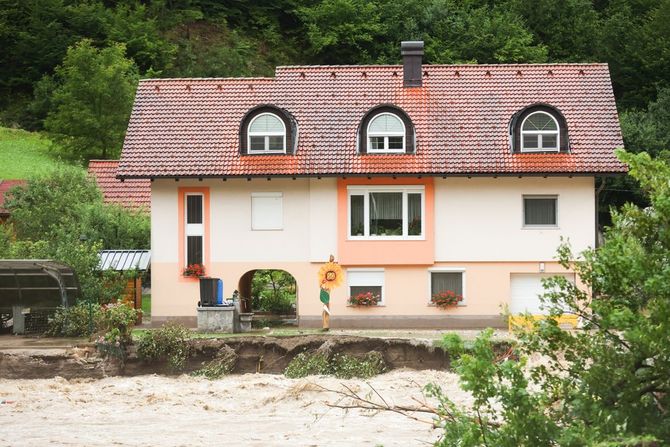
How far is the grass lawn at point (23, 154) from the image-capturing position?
5666 centimetres

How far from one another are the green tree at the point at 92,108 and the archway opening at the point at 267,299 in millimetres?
20002

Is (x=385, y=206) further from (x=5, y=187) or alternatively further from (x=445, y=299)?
(x=5, y=187)

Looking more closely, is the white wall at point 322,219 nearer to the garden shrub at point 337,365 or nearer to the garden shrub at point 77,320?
the garden shrub at point 337,365

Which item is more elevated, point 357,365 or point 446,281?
point 446,281

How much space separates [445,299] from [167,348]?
8.61m

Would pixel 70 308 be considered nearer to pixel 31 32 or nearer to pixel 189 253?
pixel 189 253

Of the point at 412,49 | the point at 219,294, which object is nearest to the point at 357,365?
the point at 219,294

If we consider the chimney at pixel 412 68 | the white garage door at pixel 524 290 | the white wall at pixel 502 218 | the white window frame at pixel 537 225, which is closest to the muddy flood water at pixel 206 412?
the white garage door at pixel 524 290

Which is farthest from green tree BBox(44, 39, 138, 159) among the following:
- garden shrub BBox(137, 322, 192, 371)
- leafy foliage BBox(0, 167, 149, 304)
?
garden shrub BBox(137, 322, 192, 371)

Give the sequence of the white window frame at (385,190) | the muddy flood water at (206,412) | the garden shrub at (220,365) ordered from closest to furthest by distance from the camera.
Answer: the muddy flood water at (206,412) < the garden shrub at (220,365) < the white window frame at (385,190)

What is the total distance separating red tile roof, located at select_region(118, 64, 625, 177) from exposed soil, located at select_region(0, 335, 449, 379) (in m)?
5.99

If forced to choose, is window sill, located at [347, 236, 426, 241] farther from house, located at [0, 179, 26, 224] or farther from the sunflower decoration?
house, located at [0, 179, 26, 224]

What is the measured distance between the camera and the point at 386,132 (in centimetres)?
3778

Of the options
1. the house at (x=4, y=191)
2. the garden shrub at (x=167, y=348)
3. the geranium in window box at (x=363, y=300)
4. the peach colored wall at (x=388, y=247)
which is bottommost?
the garden shrub at (x=167, y=348)
